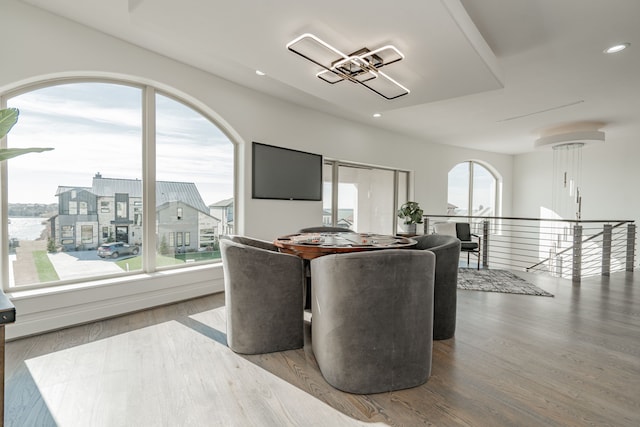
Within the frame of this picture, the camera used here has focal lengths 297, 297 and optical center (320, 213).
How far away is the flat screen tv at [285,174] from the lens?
13.4 ft

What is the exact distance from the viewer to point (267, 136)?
13.8ft

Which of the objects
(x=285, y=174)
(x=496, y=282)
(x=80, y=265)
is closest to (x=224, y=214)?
(x=285, y=174)

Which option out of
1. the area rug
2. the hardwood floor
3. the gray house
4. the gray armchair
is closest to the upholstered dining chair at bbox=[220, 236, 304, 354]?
the hardwood floor

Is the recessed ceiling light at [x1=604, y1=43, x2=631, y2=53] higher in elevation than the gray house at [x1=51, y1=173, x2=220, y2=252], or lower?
higher

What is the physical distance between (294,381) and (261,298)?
22.8 inches

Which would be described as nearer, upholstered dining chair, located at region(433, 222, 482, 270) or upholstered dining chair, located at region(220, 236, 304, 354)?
upholstered dining chair, located at region(220, 236, 304, 354)

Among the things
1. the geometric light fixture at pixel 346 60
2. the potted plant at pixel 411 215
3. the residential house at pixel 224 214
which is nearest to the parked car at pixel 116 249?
the residential house at pixel 224 214

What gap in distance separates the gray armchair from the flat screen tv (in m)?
2.56

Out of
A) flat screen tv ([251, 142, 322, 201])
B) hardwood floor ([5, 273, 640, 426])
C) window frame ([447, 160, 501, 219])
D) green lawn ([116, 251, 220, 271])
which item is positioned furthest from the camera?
window frame ([447, 160, 501, 219])

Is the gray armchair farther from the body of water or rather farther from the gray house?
the body of water

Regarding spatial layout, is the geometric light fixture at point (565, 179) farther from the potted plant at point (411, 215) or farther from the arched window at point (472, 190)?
the potted plant at point (411, 215)

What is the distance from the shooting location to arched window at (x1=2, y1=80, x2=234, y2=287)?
102 inches

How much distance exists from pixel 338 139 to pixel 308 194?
1240mm

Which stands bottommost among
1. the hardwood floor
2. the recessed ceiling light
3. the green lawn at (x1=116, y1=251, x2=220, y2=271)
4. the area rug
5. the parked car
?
the hardwood floor
